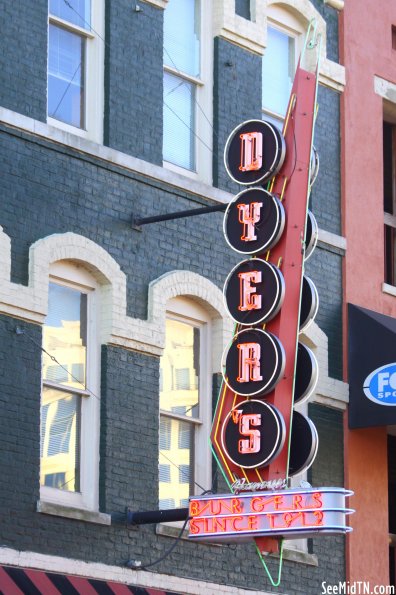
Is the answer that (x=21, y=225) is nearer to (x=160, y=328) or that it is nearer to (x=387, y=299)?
(x=160, y=328)


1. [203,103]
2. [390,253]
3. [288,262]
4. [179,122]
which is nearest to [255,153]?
[288,262]

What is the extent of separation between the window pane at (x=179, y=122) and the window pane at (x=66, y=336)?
255cm

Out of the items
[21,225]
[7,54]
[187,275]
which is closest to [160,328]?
[187,275]

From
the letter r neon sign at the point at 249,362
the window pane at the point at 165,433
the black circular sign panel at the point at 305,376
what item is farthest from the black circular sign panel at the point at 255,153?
the window pane at the point at 165,433

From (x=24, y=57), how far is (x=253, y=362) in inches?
157

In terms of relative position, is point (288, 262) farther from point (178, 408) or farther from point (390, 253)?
point (390, 253)

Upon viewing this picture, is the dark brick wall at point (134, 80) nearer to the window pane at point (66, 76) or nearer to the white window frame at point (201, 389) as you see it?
the window pane at point (66, 76)

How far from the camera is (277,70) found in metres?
22.6

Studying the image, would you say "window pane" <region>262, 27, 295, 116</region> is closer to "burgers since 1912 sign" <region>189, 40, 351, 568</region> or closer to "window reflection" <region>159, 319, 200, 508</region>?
"burgers since 1912 sign" <region>189, 40, 351, 568</region>

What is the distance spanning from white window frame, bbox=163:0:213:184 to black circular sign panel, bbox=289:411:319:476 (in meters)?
4.02

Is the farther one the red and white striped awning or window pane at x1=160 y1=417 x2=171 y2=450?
window pane at x1=160 y1=417 x2=171 y2=450

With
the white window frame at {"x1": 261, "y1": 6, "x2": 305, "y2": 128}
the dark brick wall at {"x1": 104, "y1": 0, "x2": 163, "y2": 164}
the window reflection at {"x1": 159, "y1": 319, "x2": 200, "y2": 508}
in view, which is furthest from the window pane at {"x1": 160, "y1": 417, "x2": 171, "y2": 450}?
the white window frame at {"x1": 261, "y1": 6, "x2": 305, "y2": 128}

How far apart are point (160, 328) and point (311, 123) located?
278cm

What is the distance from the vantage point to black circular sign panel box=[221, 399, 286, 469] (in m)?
17.6
